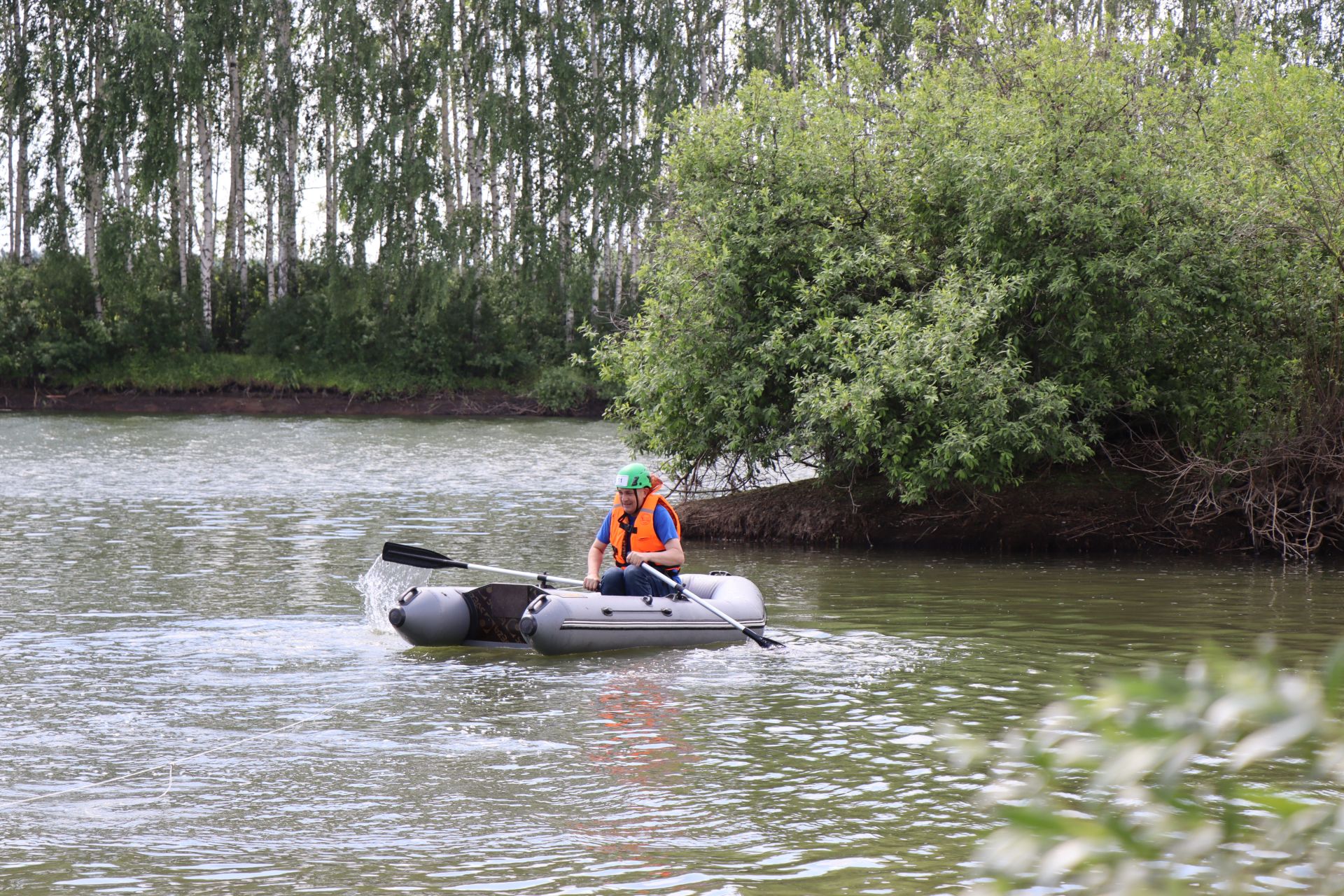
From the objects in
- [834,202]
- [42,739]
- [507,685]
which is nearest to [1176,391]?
[834,202]

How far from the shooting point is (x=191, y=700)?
9.37m

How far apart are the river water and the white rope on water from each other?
28mm

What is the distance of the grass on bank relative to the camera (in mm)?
44844

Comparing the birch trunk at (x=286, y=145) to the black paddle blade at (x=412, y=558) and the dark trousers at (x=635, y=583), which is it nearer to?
the black paddle blade at (x=412, y=558)

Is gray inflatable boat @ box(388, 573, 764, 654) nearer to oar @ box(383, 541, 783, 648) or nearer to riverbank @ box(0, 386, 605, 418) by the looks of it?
oar @ box(383, 541, 783, 648)

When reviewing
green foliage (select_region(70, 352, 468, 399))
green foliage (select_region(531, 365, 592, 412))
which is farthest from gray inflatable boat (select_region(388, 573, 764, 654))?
green foliage (select_region(70, 352, 468, 399))

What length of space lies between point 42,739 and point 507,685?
3084 mm

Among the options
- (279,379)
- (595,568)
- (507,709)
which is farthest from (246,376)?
(507,709)

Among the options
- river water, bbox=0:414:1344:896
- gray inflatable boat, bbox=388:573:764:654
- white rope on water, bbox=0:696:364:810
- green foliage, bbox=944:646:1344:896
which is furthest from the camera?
gray inflatable boat, bbox=388:573:764:654

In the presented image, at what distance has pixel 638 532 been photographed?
1210 cm

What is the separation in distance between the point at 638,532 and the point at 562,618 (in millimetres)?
1231

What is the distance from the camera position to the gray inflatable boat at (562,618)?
11.2 m

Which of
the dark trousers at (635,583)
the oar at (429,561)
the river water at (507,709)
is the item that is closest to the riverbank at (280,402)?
the river water at (507,709)

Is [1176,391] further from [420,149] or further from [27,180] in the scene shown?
[27,180]
